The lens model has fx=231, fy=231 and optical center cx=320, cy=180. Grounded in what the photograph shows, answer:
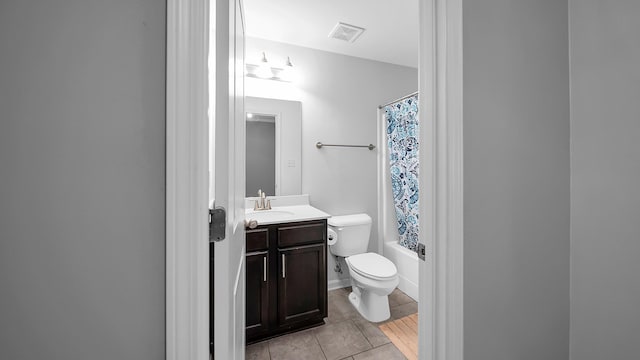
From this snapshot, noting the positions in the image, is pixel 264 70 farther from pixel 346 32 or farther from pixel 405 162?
pixel 405 162

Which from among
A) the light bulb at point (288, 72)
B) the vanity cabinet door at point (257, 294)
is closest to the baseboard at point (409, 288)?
the vanity cabinet door at point (257, 294)

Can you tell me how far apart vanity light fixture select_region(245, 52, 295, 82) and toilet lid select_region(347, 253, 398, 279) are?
1.80 metres

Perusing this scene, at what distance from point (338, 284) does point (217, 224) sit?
215 centimetres

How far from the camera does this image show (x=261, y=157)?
2197mm

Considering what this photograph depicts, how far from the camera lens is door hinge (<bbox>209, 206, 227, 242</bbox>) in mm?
562

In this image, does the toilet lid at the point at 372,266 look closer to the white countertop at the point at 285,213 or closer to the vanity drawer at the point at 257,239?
the white countertop at the point at 285,213

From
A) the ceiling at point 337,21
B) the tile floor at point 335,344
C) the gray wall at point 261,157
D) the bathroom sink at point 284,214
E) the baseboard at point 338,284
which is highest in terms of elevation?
the ceiling at point 337,21

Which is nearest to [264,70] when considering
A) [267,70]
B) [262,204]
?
[267,70]
